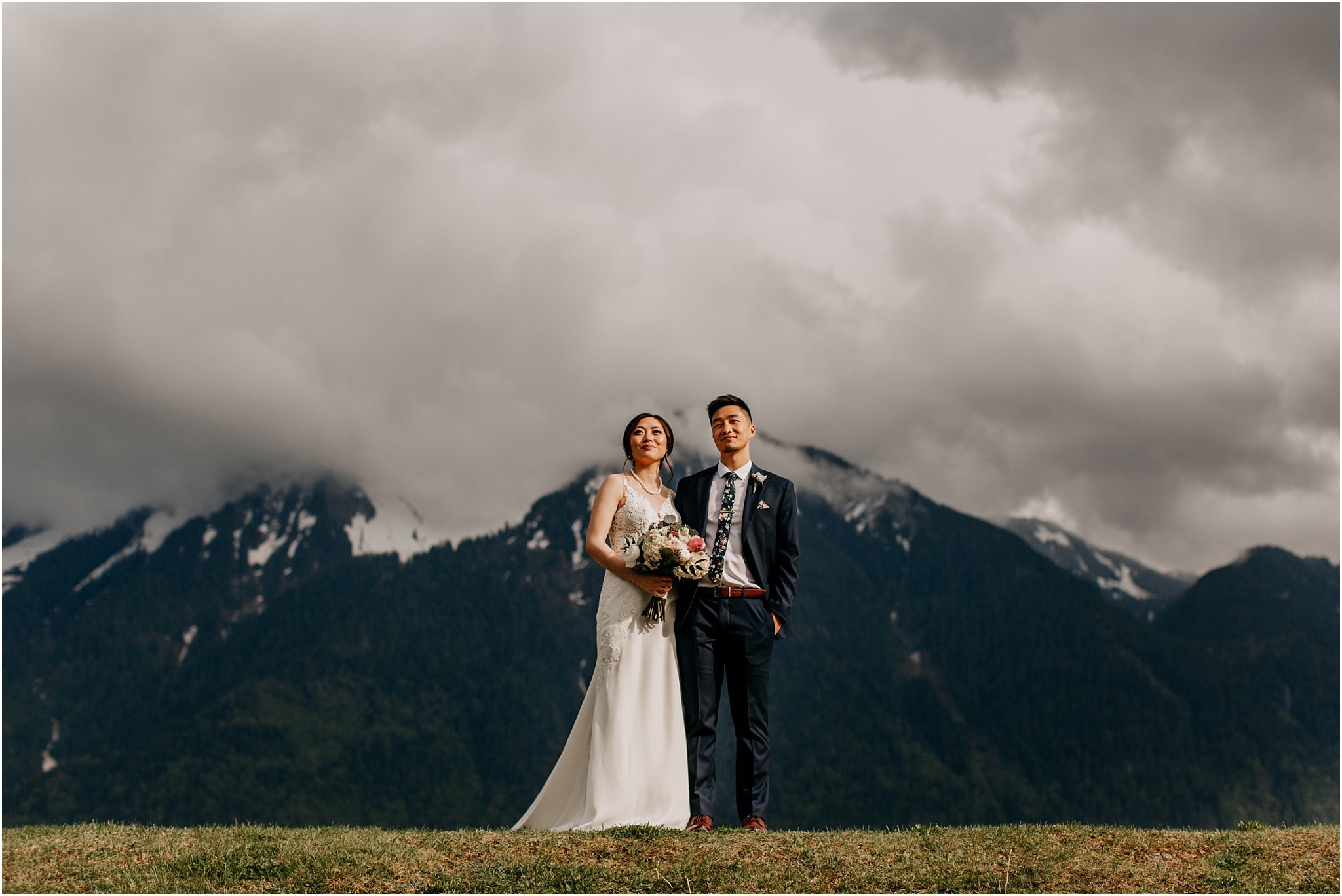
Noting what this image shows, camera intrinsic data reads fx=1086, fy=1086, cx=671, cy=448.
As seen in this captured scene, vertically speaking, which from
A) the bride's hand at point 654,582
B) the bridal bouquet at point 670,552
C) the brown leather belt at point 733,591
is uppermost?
the bridal bouquet at point 670,552

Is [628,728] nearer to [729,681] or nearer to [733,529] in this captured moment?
[729,681]

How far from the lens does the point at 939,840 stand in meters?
11.2

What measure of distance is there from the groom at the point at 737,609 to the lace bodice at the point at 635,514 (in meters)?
0.42

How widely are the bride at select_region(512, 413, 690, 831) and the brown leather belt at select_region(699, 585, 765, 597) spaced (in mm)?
476

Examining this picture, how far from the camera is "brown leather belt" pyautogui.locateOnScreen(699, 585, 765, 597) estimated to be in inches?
483

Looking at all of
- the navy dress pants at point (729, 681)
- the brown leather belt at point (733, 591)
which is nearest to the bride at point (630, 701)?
the navy dress pants at point (729, 681)

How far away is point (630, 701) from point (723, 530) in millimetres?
2324

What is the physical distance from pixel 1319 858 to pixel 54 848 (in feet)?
41.7

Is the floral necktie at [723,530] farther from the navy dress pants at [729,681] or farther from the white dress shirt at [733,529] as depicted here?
the navy dress pants at [729,681]

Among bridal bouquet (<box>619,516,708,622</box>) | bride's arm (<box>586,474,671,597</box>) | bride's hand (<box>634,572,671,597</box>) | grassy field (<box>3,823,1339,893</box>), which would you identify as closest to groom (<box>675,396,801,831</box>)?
bride's hand (<box>634,572,671,597</box>)

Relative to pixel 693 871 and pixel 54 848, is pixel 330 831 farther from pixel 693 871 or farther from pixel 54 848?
pixel 693 871

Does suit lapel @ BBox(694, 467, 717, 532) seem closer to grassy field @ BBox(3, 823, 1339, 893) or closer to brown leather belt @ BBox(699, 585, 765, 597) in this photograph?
brown leather belt @ BBox(699, 585, 765, 597)

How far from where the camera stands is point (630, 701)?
1276 cm

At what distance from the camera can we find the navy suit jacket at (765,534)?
12.4 meters
